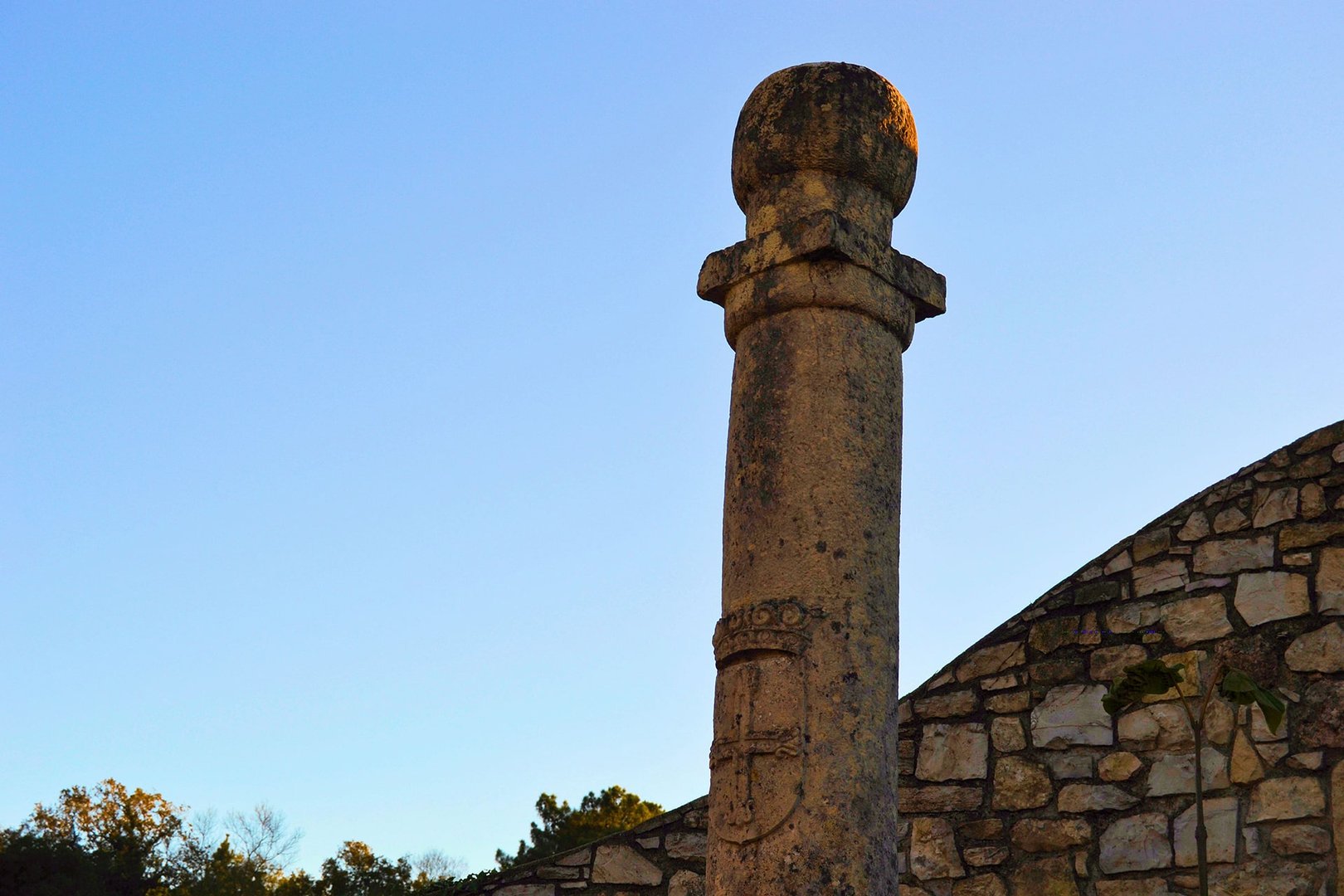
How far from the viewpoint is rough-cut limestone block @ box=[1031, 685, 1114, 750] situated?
6.95 metres

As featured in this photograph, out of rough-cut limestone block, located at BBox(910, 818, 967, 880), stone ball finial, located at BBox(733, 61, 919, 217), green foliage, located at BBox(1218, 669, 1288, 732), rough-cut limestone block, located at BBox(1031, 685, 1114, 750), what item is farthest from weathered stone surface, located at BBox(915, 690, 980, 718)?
stone ball finial, located at BBox(733, 61, 919, 217)

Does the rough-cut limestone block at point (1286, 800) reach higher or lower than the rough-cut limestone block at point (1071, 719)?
lower

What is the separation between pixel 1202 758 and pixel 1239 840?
1.25ft

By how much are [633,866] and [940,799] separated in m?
1.53

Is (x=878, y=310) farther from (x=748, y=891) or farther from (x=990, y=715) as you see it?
(x=990, y=715)

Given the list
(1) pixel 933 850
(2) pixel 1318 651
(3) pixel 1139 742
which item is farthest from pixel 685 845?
(2) pixel 1318 651

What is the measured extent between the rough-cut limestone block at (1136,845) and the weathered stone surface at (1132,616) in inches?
34.4

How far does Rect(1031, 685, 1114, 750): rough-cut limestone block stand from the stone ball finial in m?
2.94

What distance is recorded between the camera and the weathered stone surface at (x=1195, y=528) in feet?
22.9

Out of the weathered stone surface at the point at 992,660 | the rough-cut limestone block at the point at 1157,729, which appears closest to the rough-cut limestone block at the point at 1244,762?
the rough-cut limestone block at the point at 1157,729

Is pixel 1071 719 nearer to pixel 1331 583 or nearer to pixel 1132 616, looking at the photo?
pixel 1132 616

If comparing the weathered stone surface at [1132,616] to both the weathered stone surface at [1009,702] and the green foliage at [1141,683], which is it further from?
the green foliage at [1141,683]

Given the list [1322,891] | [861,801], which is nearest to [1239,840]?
[1322,891]

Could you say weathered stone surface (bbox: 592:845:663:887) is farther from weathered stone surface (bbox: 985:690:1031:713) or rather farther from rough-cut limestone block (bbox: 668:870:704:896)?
weathered stone surface (bbox: 985:690:1031:713)
